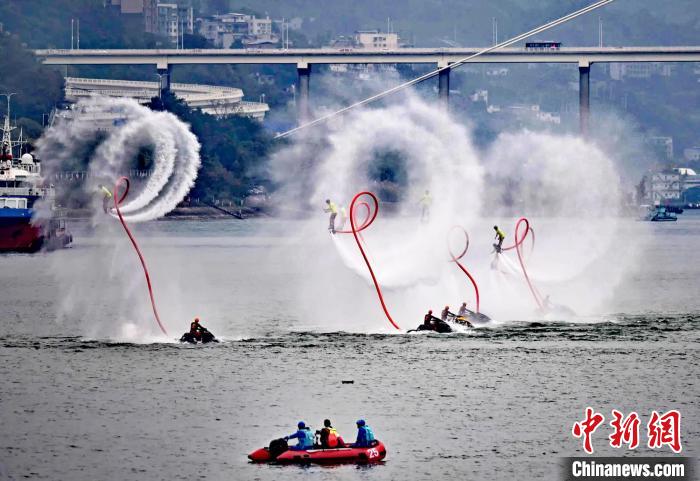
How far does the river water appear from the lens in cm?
6150

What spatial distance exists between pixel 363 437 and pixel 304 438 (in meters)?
1.99

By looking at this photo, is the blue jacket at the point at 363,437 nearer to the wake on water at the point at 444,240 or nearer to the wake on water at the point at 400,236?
the wake on water at the point at 400,236

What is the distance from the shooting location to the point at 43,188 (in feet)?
543

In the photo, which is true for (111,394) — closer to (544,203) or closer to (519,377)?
(519,377)

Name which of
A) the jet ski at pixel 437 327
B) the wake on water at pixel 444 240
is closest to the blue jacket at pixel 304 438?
the jet ski at pixel 437 327

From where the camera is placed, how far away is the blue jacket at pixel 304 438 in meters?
60.3

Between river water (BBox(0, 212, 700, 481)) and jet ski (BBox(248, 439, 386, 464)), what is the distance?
1.17 ft

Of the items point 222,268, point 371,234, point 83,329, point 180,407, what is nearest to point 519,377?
point 180,407

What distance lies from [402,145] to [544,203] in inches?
626

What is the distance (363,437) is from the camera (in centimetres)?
6044

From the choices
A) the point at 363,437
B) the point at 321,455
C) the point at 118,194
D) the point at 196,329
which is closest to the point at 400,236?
the point at 118,194

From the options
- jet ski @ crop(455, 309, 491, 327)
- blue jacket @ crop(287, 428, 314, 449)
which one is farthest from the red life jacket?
jet ski @ crop(455, 309, 491, 327)

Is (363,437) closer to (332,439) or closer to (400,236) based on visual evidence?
(332,439)

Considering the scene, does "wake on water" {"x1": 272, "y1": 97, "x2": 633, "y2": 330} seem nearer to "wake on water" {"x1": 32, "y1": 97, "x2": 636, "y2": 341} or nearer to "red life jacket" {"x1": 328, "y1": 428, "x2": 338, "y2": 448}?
"wake on water" {"x1": 32, "y1": 97, "x2": 636, "y2": 341}
